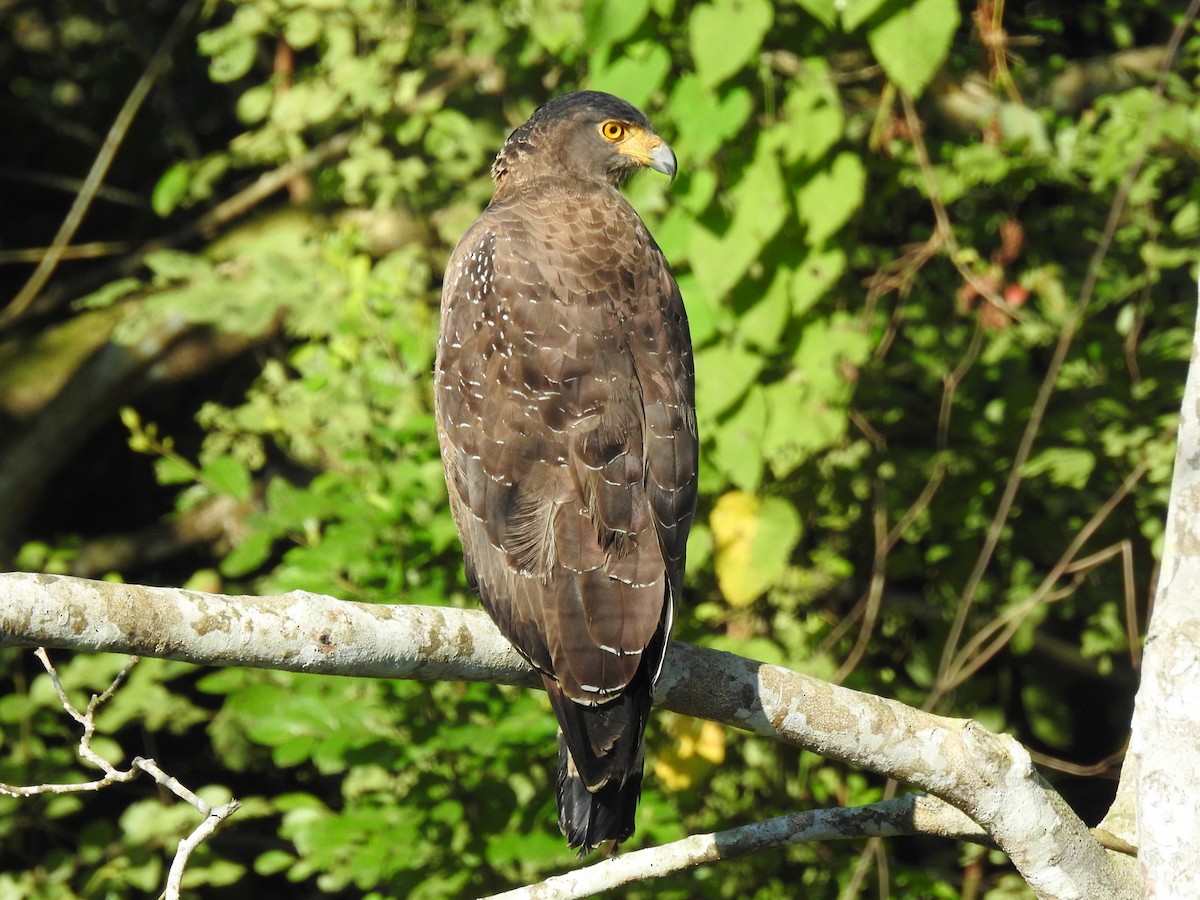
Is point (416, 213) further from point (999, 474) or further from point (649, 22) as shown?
A: point (999, 474)

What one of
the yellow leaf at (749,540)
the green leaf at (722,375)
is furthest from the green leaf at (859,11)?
the yellow leaf at (749,540)

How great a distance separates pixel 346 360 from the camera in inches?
170

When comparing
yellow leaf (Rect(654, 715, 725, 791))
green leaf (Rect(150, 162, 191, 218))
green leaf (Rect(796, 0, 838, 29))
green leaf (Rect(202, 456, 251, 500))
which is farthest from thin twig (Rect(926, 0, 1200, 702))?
green leaf (Rect(150, 162, 191, 218))

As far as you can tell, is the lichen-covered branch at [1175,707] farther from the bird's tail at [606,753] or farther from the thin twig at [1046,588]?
the thin twig at [1046,588]

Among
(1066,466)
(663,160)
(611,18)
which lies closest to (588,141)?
(663,160)

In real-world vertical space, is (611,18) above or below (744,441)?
above

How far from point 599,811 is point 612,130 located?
6.49 ft

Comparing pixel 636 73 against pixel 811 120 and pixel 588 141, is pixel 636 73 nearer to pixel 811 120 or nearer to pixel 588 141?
pixel 588 141

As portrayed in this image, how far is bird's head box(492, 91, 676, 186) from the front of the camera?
394cm

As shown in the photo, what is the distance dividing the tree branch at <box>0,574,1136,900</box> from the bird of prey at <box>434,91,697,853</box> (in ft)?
0.39

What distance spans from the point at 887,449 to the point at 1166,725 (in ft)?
10.1

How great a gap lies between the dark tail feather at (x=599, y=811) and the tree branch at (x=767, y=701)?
189mm

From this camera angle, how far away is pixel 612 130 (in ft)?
13.0

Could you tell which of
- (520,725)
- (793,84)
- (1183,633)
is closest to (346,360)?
(520,725)
